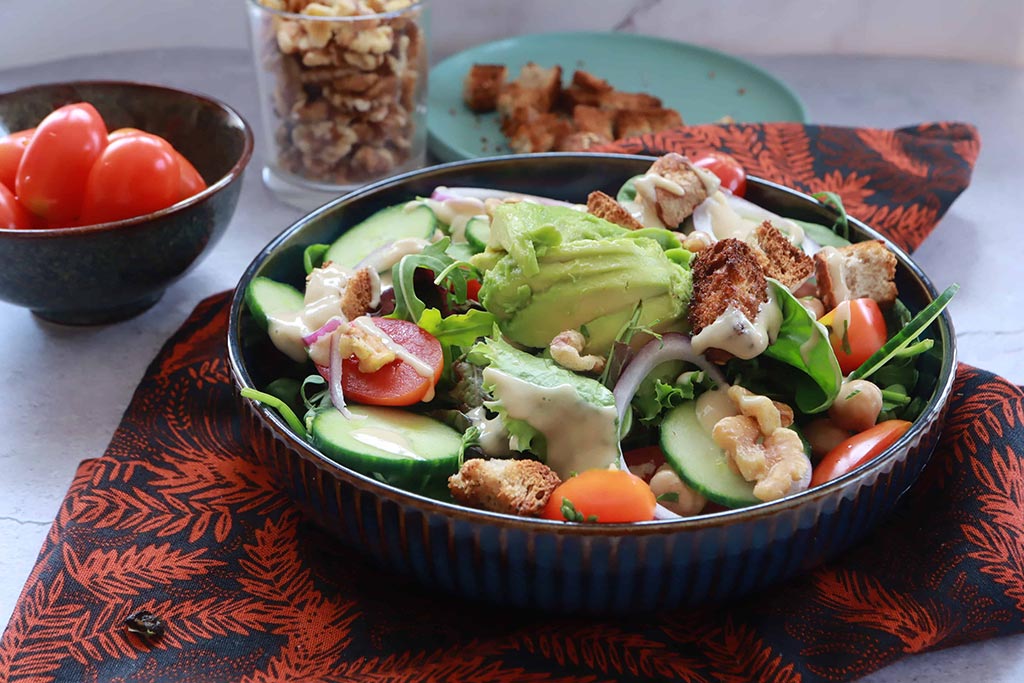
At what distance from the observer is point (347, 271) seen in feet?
5.74

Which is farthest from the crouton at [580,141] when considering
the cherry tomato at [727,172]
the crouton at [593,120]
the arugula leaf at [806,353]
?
the arugula leaf at [806,353]

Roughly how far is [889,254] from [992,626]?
0.57m

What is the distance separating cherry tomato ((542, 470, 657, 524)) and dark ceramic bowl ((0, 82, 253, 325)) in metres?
0.98

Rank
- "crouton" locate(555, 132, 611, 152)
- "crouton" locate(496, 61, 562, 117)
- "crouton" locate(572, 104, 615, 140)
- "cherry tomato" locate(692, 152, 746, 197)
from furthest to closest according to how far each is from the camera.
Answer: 1. "crouton" locate(496, 61, 562, 117)
2. "crouton" locate(572, 104, 615, 140)
3. "crouton" locate(555, 132, 611, 152)
4. "cherry tomato" locate(692, 152, 746, 197)

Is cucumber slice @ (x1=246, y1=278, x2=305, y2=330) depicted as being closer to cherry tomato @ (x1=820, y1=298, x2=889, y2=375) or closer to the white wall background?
cherry tomato @ (x1=820, y1=298, x2=889, y2=375)

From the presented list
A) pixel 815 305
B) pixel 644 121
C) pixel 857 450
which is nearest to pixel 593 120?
pixel 644 121

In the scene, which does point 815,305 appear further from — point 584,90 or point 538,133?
point 584,90

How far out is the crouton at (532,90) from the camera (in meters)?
2.74

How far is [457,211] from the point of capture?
1831mm

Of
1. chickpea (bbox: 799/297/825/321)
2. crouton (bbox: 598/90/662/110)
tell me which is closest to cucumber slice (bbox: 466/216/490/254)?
chickpea (bbox: 799/297/825/321)

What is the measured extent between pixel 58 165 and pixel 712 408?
126cm

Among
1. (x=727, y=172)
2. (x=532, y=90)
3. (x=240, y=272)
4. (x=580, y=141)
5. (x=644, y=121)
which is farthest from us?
(x=532, y=90)

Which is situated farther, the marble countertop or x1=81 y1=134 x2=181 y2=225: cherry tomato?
x1=81 y1=134 x2=181 y2=225: cherry tomato

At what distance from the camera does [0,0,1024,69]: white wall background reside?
3.24 metres
